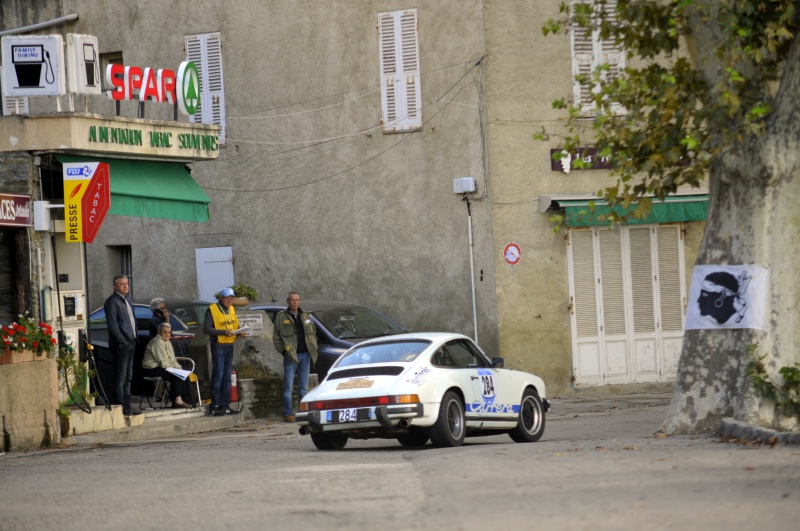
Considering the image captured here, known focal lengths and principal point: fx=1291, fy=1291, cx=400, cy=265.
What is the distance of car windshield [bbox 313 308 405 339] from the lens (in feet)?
73.7

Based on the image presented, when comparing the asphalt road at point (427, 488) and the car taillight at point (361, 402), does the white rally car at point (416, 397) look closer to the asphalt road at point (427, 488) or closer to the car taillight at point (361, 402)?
the car taillight at point (361, 402)

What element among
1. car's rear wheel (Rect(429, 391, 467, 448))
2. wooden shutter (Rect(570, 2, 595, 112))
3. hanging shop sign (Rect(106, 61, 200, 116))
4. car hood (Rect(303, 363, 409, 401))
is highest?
wooden shutter (Rect(570, 2, 595, 112))

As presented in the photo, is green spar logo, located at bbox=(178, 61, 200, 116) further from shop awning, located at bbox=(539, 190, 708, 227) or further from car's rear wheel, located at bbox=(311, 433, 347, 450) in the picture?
car's rear wheel, located at bbox=(311, 433, 347, 450)

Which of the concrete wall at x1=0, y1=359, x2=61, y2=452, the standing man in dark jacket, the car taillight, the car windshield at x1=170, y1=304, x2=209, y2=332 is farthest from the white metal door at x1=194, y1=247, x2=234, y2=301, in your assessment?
the car taillight

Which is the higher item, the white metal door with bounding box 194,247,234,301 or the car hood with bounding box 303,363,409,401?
the white metal door with bounding box 194,247,234,301

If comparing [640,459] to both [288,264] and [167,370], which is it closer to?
[167,370]

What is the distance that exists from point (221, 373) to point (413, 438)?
17.8ft

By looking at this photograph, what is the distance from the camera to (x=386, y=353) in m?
15.0

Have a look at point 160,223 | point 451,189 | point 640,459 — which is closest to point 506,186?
point 451,189

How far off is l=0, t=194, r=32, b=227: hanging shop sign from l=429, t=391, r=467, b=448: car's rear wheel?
7146 millimetres

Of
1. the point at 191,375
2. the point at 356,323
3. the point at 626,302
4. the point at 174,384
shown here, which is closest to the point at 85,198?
the point at 191,375

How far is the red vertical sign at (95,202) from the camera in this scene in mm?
18078

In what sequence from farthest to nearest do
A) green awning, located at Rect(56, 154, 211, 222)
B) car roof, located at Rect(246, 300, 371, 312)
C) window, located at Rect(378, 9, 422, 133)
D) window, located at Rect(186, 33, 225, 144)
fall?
window, located at Rect(186, 33, 225, 144)
window, located at Rect(378, 9, 422, 133)
car roof, located at Rect(246, 300, 371, 312)
green awning, located at Rect(56, 154, 211, 222)

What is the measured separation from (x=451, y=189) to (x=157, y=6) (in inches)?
298
